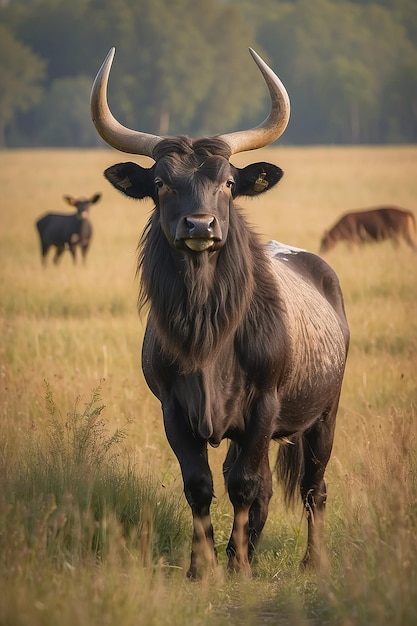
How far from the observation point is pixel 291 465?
7.01 m

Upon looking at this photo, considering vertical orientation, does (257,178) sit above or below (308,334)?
above

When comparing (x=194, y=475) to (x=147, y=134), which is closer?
(x=194, y=475)

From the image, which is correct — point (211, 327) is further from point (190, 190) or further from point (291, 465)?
point (291, 465)

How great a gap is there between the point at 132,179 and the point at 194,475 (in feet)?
5.50

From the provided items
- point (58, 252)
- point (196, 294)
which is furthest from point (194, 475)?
point (58, 252)

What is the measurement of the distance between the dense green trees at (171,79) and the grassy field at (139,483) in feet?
281

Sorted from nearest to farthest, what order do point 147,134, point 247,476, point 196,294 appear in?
1. point 196,294
2. point 247,476
3. point 147,134

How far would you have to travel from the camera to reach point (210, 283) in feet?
18.5

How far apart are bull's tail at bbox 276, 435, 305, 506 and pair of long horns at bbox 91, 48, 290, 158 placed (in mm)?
2054

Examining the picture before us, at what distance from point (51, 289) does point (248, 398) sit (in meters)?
10.1

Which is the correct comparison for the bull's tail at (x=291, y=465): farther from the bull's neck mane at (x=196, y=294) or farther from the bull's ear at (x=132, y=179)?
the bull's ear at (x=132, y=179)

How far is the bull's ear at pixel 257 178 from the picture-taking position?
19.7 feet

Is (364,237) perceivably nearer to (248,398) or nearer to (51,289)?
(51,289)

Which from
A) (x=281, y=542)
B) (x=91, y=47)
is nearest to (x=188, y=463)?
(x=281, y=542)
